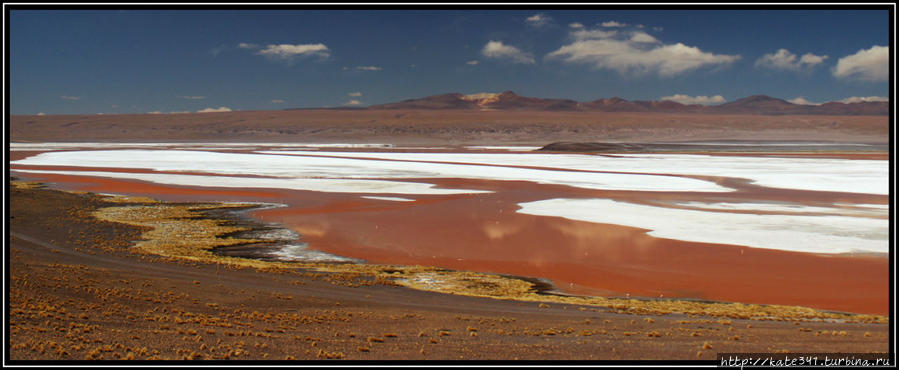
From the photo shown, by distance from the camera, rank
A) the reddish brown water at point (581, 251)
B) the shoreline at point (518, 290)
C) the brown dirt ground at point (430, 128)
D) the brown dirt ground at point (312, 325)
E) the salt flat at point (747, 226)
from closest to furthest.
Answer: the brown dirt ground at point (312, 325) → the shoreline at point (518, 290) → the reddish brown water at point (581, 251) → the salt flat at point (747, 226) → the brown dirt ground at point (430, 128)

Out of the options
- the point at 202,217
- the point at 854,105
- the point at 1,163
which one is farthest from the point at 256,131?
the point at 1,163

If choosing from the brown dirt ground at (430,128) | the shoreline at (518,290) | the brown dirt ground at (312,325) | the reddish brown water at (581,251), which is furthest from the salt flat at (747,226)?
the brown dirt ground at (430,128)

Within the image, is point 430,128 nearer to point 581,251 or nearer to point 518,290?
point 581,251

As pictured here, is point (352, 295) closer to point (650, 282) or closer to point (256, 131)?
point (650, 282)

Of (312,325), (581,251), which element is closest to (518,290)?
(581,251)

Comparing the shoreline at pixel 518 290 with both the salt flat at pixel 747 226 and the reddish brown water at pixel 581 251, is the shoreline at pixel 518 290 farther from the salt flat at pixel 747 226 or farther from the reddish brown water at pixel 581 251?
the salt flat at pixel 747 226
